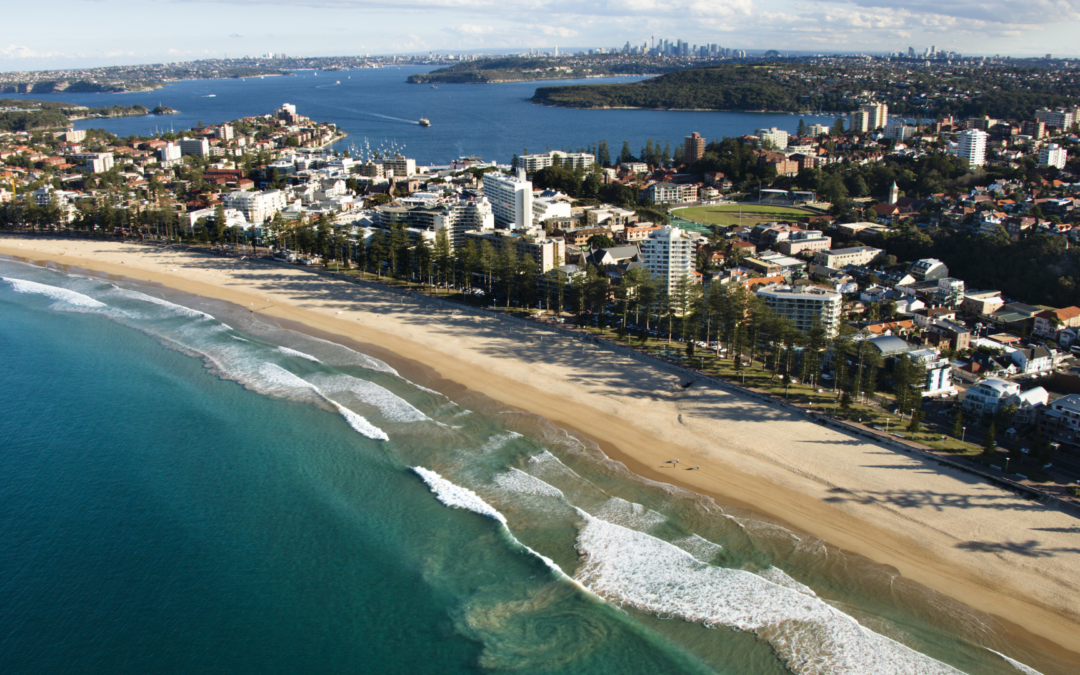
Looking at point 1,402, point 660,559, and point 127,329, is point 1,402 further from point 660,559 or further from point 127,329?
point 660,559

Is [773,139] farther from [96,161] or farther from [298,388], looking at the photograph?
[298,388]

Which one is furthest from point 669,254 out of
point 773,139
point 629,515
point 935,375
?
point 773,139

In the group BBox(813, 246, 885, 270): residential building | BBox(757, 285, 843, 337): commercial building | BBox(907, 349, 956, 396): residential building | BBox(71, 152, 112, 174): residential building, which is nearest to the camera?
BBox(907, 349, 956, 396): residential building

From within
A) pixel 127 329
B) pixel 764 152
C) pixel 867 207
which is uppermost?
pixel 764 152

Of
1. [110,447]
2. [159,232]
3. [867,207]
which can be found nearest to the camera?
[110,447]

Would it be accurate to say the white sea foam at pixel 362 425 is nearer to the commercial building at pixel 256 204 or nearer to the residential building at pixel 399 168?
the commercial building at pixel 256 204

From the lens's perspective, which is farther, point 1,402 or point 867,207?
point 867,207

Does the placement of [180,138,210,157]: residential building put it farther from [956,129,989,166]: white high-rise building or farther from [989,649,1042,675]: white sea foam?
[989,649,1042,675]: white sea foam

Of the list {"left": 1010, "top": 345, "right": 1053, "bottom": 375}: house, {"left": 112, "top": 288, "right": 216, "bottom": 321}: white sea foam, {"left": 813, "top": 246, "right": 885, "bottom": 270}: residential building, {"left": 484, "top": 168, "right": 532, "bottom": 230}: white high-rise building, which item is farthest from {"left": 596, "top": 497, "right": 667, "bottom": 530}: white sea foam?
{"left": 484, "top": 168, "right": 532, "bottom": 230}: white high-rise building

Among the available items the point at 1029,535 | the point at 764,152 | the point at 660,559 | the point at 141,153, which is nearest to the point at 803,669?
the point at 660,559
